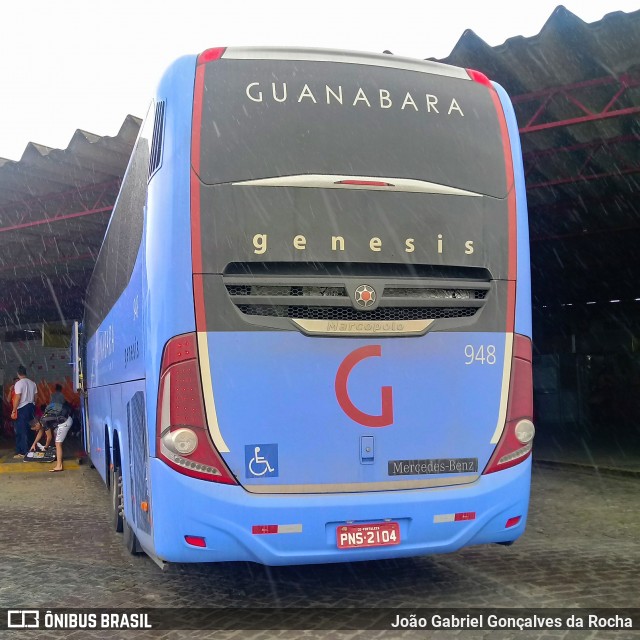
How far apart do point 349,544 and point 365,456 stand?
567 mm

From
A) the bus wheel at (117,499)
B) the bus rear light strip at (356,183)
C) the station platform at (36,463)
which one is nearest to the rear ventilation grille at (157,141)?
the bus rear light strip at (356,183)

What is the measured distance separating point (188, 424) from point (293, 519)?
2.92 ft

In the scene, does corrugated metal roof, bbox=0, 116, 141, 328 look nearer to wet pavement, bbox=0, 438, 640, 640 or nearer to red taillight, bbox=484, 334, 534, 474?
wet pavement, bbox=0, 438, 640, 640

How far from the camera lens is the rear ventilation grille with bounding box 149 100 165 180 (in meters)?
5.52

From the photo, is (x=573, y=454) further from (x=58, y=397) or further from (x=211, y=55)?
(x=211, y=55)

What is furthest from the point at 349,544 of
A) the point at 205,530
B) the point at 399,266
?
the point at 399,266

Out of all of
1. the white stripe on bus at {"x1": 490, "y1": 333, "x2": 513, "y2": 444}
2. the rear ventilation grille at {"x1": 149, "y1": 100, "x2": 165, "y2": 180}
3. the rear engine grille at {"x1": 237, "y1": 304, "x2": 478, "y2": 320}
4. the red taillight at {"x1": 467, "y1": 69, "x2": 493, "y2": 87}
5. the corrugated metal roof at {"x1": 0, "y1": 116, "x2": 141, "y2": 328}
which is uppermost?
the corrugated metal roof at {"x1": 0, "y1": 116, "x2": 141, "y2": 328}

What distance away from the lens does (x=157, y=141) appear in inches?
221

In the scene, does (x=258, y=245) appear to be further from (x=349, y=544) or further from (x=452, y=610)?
(x=452, y=610)

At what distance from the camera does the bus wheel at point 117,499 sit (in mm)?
8094

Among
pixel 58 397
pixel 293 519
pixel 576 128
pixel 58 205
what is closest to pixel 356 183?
pixel 293 519

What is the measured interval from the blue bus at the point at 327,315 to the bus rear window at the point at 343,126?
0.05ft

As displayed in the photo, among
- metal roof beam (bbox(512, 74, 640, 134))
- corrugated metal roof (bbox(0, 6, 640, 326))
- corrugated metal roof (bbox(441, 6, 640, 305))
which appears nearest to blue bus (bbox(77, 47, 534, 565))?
corrugated metal roof (bbox(441, 6, 640, 305))

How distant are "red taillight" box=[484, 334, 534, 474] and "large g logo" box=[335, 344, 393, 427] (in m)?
0.84
